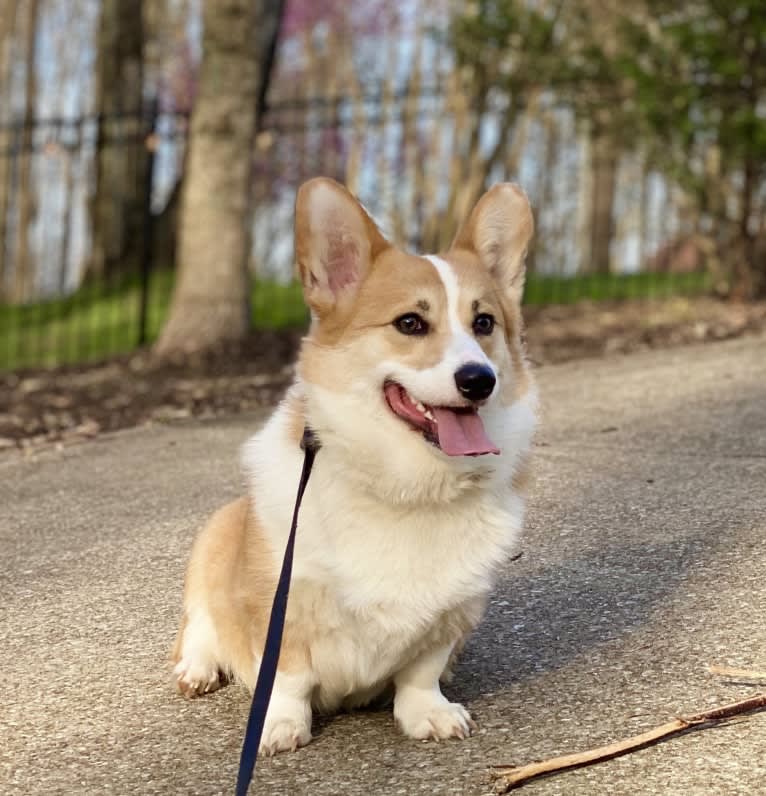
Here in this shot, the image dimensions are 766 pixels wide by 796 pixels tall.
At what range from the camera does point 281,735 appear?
282 cm

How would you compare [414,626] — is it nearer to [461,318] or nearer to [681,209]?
[461,318]

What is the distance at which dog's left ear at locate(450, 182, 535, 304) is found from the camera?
3131mm

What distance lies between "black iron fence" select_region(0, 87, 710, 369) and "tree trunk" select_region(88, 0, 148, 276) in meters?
0.03

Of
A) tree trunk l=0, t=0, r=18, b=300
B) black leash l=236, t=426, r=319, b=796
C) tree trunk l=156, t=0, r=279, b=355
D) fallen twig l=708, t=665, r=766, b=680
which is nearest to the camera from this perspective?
black leash l=236, t=426, r=319, b=796

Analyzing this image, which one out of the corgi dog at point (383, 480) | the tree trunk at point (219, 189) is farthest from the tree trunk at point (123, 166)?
the corgi dog at point (383, 480)

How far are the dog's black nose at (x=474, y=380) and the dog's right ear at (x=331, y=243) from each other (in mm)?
437

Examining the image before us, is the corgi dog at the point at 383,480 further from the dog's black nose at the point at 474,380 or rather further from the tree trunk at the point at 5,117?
the tree trunk at the point at 5,117

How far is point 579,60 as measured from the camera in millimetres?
11852

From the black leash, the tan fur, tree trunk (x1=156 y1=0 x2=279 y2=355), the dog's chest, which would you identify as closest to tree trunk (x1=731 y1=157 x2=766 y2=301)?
tree trunk (x1=156 y1=0 x2=279 y2=355)

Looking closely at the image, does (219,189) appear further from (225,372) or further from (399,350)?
(399,350)

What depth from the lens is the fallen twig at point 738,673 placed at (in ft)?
9.91

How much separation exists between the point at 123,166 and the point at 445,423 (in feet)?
43.3

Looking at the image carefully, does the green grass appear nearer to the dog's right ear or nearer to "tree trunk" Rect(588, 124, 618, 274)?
"tree trunk" Rect(588, 124, 618, 274)

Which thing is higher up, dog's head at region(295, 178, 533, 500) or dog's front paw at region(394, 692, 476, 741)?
dog's head at region(295, 178, 533, 500)
